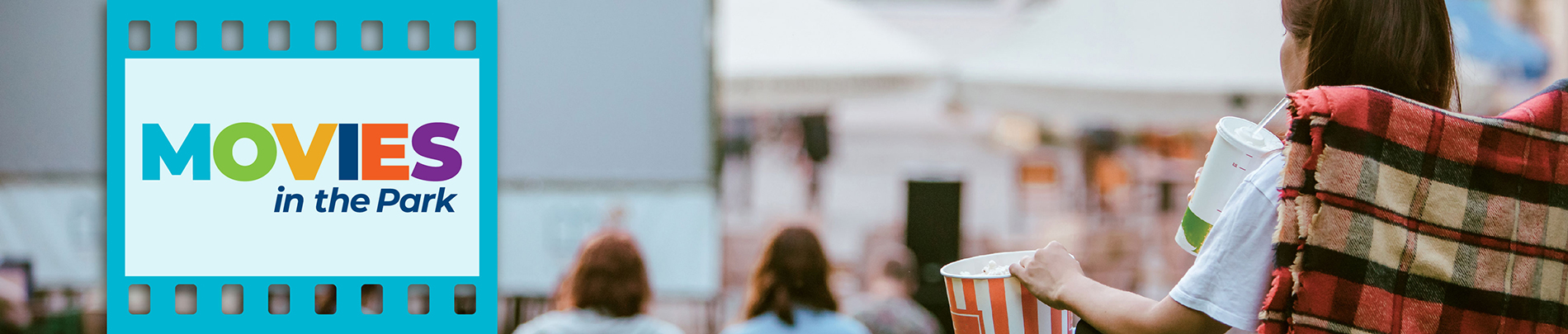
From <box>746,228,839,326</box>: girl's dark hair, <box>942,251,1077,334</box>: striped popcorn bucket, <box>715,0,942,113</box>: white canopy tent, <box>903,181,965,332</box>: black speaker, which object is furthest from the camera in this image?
<box>903,181,965,332</box>: black speaker

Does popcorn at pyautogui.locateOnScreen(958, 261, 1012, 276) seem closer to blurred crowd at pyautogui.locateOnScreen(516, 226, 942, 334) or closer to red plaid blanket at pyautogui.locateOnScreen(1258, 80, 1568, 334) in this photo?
red plaid blanket at pyautogui.locateOnScreen(1258, 80, 1568, 334)

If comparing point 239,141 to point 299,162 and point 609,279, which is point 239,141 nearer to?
point 299,162

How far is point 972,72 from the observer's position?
374cm

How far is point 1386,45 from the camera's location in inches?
43.0

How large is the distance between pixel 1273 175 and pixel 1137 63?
295 cm

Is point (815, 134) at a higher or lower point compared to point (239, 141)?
higher

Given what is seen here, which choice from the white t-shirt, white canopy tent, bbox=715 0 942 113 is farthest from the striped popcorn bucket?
white canopy tent, bbox=715 0 942 113

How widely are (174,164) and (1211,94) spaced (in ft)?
11.7

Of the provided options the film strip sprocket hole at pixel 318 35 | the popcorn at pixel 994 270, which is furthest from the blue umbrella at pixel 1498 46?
the film strip sprocket hole at pixel 318 35

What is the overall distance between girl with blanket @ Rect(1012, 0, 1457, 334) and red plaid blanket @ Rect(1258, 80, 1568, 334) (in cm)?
4

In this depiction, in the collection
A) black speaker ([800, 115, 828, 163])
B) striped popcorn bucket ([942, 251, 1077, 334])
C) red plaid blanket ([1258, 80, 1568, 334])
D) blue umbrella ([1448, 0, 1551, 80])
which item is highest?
blue umbrella ([1448, 0, 1551, 80])

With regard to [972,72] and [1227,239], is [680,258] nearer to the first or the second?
[972,72]

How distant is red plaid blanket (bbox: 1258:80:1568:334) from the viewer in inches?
39.1

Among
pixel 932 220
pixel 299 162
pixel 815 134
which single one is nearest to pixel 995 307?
pixel 299 162
